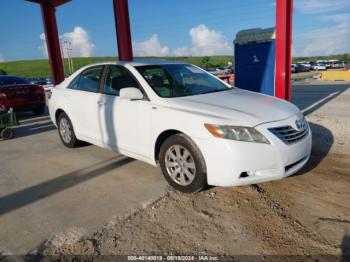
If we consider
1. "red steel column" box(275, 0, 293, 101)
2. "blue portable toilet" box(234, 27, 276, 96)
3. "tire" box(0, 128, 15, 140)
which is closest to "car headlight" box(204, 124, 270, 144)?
"red steel column" box(275, 0, 293, 101)

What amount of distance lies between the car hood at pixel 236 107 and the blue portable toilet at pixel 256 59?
3.72 meters

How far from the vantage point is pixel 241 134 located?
347 cm

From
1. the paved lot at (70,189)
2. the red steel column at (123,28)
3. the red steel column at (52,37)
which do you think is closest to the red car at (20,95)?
the red steel column at (52,37)

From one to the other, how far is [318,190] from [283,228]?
3.48ft

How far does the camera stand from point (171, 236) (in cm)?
303

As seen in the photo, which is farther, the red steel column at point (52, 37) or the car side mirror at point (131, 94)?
the red steel column at point (52, 37)

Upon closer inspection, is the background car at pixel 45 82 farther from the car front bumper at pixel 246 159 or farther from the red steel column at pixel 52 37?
the car front bumper at pixel 246 159

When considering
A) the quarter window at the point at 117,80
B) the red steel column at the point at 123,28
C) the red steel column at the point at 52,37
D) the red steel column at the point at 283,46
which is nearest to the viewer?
the quarter window at the point at 117,80

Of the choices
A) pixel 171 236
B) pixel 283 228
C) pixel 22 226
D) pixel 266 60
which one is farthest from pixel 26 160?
pixel 266 60

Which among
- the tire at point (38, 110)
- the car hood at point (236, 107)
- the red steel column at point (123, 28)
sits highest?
the red steel column at point (123, 28)

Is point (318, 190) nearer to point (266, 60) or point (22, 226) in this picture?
point (22, 226)

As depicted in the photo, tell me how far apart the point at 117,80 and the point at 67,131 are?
6.17 feet

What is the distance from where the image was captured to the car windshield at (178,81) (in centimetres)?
445

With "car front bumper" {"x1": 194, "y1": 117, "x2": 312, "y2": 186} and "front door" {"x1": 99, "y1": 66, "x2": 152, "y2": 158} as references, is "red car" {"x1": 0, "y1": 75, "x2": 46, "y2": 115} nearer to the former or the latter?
"front door" {"x1": 99, "y1": 66, "x2": 152, "y2": 158}
